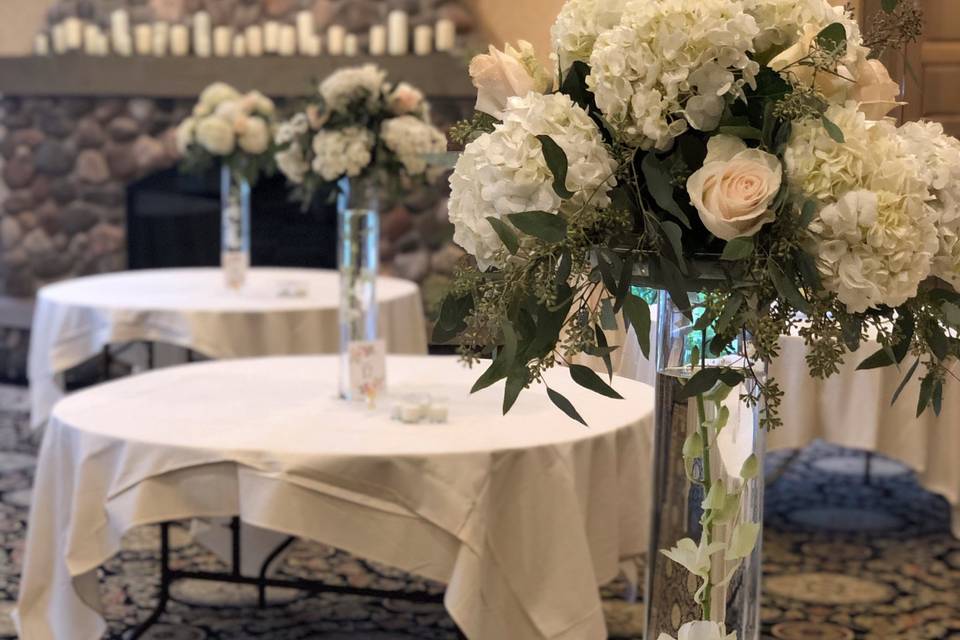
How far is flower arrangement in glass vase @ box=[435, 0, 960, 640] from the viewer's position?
41.8 inches

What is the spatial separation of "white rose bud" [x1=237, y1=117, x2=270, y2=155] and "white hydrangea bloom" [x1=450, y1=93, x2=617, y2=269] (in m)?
3.64

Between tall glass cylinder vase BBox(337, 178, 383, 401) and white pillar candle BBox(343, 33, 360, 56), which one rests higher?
white pillar candle BBox(343, 33, 360, 56)

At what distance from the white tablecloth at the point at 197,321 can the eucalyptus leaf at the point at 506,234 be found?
2992mm

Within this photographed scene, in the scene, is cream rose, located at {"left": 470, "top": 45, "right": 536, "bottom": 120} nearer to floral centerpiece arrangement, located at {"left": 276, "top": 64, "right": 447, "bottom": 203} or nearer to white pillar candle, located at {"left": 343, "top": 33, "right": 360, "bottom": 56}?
floral centerpiece arrangement, located at {"left": 276, "top": 64, "right": 447, "bottom": 203}

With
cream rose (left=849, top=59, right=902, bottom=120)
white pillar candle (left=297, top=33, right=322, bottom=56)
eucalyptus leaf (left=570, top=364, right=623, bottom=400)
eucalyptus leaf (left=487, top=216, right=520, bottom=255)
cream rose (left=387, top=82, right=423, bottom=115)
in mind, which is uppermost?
white pillar candle (left=297, top=33, right=322, bottom=56)

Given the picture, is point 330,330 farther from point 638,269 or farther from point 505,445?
point 638,269

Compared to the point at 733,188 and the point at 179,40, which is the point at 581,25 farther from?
the point at 179,40

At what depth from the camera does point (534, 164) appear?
3.60 ft

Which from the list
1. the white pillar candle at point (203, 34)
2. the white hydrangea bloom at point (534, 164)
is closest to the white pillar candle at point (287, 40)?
the white pillar candle at point (203, 34)

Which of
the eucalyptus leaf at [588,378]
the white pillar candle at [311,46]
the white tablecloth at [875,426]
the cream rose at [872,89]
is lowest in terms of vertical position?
the white tablecloth at [875,426]

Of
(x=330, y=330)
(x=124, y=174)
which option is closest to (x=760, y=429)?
(x=330, y=330)

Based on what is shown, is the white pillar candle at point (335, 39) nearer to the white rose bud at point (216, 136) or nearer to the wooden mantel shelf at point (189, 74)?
the wooden mantel shelf at point (189, 74)

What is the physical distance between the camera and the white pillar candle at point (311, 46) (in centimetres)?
620

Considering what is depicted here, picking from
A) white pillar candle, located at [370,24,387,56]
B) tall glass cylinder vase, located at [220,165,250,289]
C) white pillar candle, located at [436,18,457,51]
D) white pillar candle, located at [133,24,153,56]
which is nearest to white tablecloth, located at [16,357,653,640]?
tall glass cylinder vase, located at [220,165,250,289]
